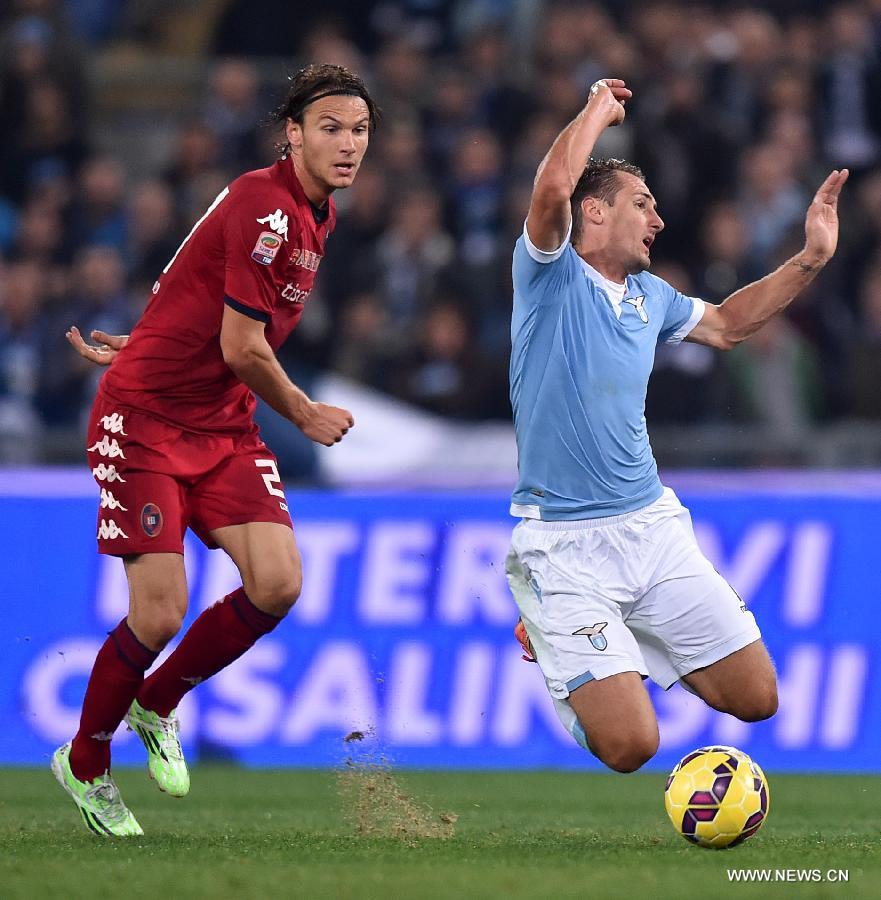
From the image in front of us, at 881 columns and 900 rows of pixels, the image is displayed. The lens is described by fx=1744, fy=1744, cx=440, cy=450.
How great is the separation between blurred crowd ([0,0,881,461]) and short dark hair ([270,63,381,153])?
5126 millimetres

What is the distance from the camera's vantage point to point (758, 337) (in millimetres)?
11234

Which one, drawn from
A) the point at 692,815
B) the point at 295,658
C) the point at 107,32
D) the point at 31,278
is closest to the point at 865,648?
the point at 295,658

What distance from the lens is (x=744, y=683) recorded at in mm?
6195

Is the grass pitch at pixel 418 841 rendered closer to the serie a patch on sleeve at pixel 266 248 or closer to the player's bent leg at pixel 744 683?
the player's bent leg at pixel 744 683

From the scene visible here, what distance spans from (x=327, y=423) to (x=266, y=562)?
2.43ft

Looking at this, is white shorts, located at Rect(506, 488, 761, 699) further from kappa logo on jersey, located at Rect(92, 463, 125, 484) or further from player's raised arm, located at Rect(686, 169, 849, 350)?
kappa logo on jersey, located at Rect(92, 463, 125, 484)

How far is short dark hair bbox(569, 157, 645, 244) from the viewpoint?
6289 millimetres

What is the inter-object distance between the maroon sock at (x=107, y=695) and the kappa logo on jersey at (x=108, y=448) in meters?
0.60

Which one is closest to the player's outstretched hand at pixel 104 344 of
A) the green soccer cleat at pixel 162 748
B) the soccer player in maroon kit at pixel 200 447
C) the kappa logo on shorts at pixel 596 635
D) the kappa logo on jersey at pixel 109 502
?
the soccer player in maroon kit at pixel 200 447

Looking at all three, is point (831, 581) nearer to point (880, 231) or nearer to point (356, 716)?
point (356, 716)

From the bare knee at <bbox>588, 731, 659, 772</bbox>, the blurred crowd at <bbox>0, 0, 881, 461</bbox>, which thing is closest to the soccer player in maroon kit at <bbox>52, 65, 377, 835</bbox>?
the bare knee at <bbox>588, 731, 659, 772</bbox>

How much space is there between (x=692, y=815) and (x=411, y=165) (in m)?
7.75

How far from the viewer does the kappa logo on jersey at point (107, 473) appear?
20.6ft

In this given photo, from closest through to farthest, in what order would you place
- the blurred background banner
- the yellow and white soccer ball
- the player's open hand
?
the yellow and white soccer ball, the player's open hand, the blurred background banner
